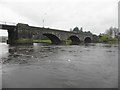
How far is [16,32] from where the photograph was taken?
6300cm

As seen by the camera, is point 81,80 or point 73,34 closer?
point 81,80

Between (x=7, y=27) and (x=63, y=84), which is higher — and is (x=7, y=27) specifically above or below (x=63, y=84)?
above

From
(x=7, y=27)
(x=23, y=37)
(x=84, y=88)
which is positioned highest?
(x=7, y=27)

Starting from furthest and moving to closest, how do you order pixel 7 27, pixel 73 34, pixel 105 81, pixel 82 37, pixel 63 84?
pixel 82 37, pixel 73 34, pixel 7 27, pixel 105 81, pixel 63 84

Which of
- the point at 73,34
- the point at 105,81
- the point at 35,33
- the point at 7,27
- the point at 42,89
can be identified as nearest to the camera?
the point at 42,89

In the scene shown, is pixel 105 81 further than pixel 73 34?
No

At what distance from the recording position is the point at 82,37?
110 m

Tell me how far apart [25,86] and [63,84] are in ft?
6.77

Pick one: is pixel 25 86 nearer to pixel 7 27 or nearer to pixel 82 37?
pixel 7 27

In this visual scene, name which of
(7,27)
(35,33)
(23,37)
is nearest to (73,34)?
→ (35,33)

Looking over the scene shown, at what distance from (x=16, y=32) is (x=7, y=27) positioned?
419 centimetres

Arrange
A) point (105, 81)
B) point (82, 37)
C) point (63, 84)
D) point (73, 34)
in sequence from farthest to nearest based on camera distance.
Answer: point (82, 37)
point (73, 34)
point (105, 81)
point (63, 84)

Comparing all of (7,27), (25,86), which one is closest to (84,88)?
(25,86)

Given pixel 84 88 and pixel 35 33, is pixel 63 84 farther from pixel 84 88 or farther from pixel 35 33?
pixel 35 33
